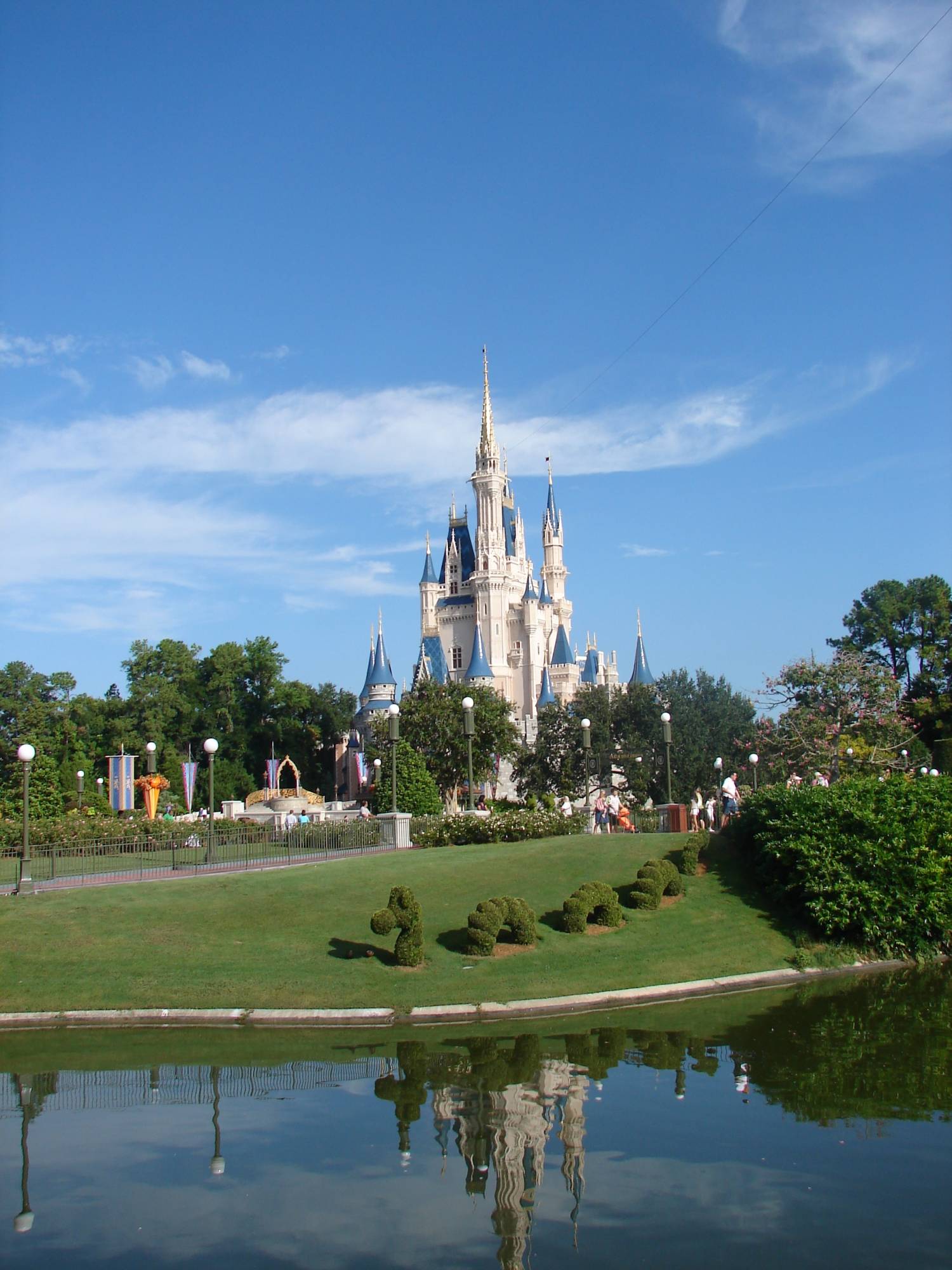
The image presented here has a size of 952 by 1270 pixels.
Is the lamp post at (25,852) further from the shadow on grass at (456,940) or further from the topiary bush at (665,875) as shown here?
the topiary bush at (665,875)

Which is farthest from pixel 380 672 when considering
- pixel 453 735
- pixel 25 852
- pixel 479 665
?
pixel 25 852

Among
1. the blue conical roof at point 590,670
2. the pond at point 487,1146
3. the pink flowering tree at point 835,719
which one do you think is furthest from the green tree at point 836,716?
the blue conical roof at point 590,670

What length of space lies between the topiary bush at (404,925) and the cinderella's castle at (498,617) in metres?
75.1

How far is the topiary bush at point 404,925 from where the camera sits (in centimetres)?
1911

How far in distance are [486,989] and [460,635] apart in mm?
89035

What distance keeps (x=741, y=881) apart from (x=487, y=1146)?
14.7 metres

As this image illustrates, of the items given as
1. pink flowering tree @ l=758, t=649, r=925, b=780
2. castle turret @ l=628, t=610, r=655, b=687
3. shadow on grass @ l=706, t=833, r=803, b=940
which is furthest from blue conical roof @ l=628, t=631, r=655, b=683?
shadow on grass @ l=706, t=833, r=803, b=940

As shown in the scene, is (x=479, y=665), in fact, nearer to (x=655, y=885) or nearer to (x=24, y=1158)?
(x=655, y=885)

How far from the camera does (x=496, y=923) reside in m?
19.7

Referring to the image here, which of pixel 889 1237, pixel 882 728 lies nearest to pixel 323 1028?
pixel 889 1237

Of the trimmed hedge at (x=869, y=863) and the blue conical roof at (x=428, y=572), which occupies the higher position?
the blue conical roof at (x=428, y=572)

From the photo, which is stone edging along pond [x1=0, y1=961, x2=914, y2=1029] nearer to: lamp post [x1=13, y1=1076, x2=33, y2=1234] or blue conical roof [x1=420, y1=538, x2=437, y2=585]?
lamp post [x1=13, y1=1076, x2=33, y2=1234]

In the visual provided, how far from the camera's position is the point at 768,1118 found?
1184cm

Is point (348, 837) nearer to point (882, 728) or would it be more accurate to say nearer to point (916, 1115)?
point (916, 1115)
